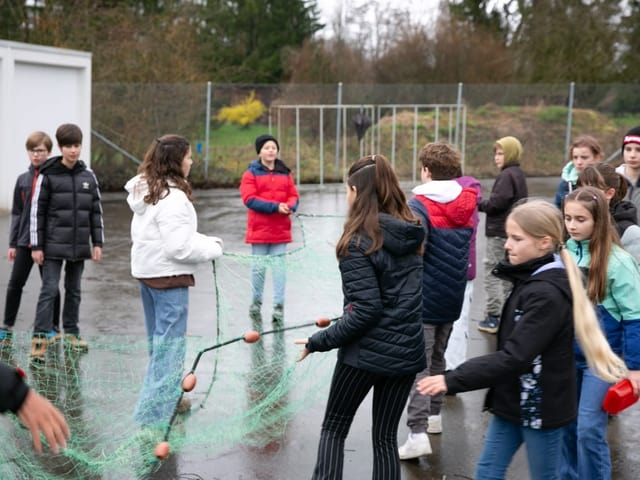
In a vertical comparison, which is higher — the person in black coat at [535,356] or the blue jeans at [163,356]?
the person in black coat at [535,356]

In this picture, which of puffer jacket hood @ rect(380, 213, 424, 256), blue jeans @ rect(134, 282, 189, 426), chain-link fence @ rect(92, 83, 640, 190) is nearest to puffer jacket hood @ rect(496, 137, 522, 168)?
blue jeans @ rect(134, 282, 189, 426)

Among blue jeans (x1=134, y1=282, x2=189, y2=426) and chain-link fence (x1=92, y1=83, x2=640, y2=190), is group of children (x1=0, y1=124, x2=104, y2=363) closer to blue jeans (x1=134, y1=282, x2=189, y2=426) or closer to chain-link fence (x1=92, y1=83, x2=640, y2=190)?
blue jeans (x1=134, y1=282, x2=189, y2=426)

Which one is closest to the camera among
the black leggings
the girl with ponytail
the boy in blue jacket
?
the black leggings

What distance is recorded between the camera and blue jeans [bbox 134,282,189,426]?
16.2 ft

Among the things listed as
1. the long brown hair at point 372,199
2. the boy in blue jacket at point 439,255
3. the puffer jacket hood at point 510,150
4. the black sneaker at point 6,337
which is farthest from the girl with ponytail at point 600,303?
the puffer jacket hood at point 510,150

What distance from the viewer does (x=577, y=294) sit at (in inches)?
133

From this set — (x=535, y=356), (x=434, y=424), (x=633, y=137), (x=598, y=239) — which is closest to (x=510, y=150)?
(x=633, y=137)

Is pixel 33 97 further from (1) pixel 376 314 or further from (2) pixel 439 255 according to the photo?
(1) pixel 376 314

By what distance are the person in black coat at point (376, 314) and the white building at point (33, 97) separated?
12259 mm

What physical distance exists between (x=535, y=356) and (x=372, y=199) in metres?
1.01

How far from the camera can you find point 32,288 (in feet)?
30.2

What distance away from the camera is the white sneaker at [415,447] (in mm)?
4801

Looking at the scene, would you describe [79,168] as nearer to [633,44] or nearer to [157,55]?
[157,55]

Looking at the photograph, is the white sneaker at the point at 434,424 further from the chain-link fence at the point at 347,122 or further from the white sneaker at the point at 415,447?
the chain-link fence at the point at 347,122
